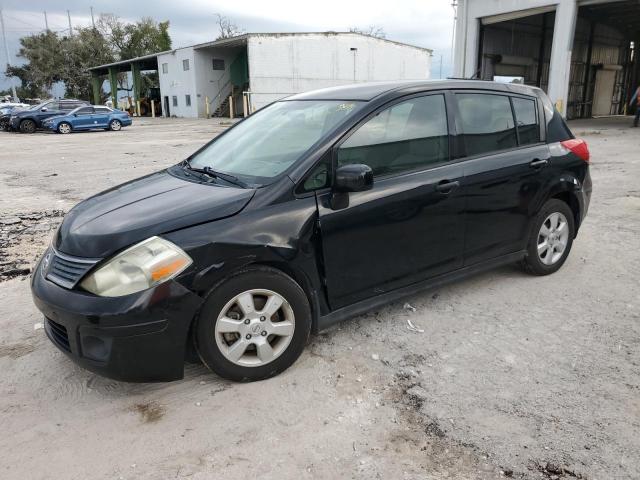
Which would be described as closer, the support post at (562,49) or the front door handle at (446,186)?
the front door handle at (446,186)

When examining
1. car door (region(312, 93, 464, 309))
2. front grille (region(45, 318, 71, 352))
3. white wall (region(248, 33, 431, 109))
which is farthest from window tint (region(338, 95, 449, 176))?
white wall (region(248, 33, 431, 109))

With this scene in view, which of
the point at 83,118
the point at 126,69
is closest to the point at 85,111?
the point at 83,118

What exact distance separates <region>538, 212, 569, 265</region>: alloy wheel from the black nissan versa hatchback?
3 centimetres

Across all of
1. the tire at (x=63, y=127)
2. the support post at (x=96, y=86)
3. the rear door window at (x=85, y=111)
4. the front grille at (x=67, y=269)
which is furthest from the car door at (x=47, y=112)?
the support post at (x=96, y=86)

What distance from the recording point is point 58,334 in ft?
9.07

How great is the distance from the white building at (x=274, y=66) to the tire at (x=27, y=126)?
514 inches

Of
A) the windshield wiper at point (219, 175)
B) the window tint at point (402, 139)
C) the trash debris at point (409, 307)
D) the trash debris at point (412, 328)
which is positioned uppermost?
the window tint at point (402, 139)

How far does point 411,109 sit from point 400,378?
1806mm

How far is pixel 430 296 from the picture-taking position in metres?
4.09

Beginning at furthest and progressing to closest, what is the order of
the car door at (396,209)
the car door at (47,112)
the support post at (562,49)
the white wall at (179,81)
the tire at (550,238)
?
the white wall at (179,81) → the car door at (47,112) → the support post at (562,49) → the tire at (550,238) → the car door at (396,209)

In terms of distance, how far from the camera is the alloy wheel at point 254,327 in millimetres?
2758

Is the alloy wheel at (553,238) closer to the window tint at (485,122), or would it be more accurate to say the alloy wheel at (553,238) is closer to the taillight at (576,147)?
the taillight at (576,147)

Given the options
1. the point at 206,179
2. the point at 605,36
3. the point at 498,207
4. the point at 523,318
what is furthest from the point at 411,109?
the point at 605,36

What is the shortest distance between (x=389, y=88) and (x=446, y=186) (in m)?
0.79
